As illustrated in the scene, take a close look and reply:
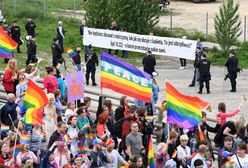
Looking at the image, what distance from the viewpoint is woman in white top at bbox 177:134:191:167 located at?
66.9 feet

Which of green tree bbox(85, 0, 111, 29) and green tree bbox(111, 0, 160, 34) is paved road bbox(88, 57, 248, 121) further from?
green tree bbox(85, 0, 111, 29)

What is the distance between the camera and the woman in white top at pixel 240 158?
20094 mm

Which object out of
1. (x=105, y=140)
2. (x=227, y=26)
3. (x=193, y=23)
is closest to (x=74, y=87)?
(x=105, y=140)

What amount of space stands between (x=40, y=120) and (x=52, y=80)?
5.59 meters

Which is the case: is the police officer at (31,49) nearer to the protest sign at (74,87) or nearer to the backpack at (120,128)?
the protest sign at (74,87)

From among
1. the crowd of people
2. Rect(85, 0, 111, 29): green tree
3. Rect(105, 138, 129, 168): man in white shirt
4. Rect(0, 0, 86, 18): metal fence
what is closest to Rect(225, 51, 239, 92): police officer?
Rect(85, 0, 111, 29): green tree

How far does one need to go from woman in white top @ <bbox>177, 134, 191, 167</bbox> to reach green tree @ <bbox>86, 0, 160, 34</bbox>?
21054mm

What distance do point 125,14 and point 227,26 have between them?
4.61m

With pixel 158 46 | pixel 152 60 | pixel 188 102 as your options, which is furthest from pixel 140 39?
pixel 188 102

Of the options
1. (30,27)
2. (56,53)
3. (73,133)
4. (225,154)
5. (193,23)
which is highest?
(73,133)

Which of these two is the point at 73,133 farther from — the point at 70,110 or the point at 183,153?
the point at 183,153

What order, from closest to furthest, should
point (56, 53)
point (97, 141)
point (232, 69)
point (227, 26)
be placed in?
1. point (97, 141)
2. point (232, 69)
3. point (56, 53)
4. point (227, 26)

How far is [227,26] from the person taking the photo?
129 ft

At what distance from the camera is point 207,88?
3394 centimetres
